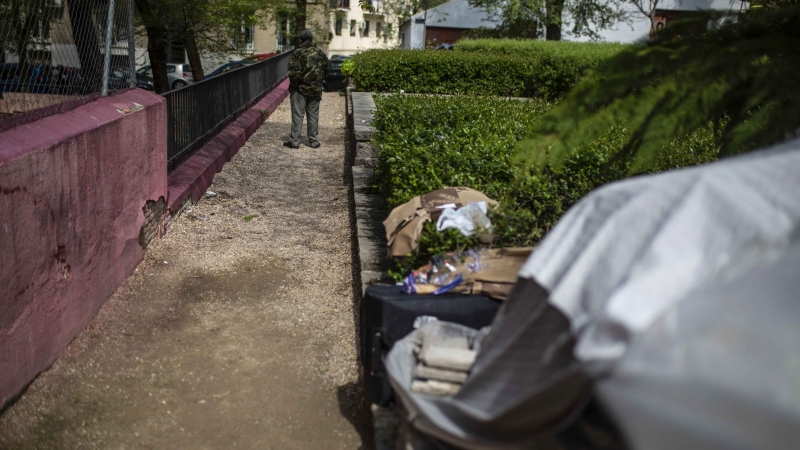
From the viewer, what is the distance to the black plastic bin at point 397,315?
342 centimetres

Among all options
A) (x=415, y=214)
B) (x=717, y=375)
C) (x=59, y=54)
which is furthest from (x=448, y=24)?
(x=717, y=375)

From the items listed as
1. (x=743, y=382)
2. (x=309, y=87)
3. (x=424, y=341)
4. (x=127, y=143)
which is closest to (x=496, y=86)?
(x=309, y=87)

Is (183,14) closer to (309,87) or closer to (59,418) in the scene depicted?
(309,87)

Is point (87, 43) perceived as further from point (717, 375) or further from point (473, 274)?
point (717, 375)

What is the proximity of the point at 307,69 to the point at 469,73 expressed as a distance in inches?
193

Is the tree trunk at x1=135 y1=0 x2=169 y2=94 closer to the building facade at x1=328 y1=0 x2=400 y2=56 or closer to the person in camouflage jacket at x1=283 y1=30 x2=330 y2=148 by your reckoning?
the person in camouflage jacket at x1=283 y1=30 x2=330 y2=148

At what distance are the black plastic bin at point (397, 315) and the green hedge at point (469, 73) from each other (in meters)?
11.9

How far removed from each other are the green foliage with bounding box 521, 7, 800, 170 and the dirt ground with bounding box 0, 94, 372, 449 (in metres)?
1.90

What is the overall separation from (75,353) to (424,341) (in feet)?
8.32

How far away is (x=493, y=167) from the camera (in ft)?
17.6

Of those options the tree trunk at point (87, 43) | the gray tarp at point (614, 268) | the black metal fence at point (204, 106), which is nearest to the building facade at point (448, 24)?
the black metal fence at point (204, 106)

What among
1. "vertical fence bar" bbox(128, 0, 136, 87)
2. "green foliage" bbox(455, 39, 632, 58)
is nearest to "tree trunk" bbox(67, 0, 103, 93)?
"vertical fence bar" bbox(128, 0, 136, 87)

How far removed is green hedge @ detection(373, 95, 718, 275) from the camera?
4172mm

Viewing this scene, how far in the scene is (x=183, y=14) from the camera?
1252cm
